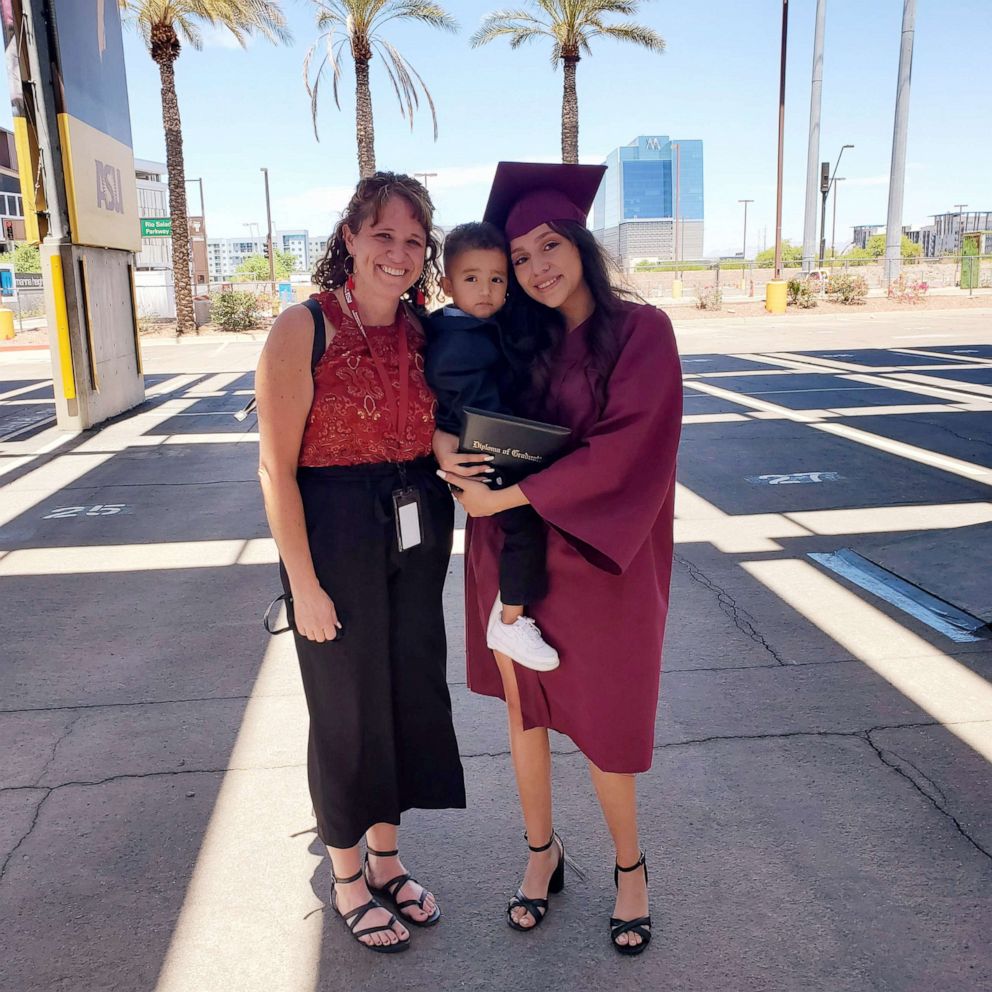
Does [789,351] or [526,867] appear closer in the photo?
[526,867]

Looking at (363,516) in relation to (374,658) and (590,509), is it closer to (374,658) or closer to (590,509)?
(374,658)

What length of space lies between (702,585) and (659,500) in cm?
321

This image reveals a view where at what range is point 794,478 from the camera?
7918 mm

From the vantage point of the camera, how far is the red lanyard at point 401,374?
2.31 m

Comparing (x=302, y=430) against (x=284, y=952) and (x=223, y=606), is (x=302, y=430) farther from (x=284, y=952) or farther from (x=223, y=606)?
(x=223, y=606)

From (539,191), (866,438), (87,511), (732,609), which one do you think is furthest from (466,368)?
(866,438)

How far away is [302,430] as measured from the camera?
2.25 meters

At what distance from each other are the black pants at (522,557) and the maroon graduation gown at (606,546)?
0.12 feet

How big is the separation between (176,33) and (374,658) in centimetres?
2575

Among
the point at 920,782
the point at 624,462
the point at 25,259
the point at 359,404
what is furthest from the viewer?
the point at 25,259

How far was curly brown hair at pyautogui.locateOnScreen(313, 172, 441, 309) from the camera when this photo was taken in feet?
7.65

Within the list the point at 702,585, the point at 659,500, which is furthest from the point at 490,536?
the point at 702,585

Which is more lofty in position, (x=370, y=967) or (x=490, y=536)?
(x=490, y=536)

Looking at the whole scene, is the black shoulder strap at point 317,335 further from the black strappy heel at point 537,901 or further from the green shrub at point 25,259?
the green shrub at point 25,259
